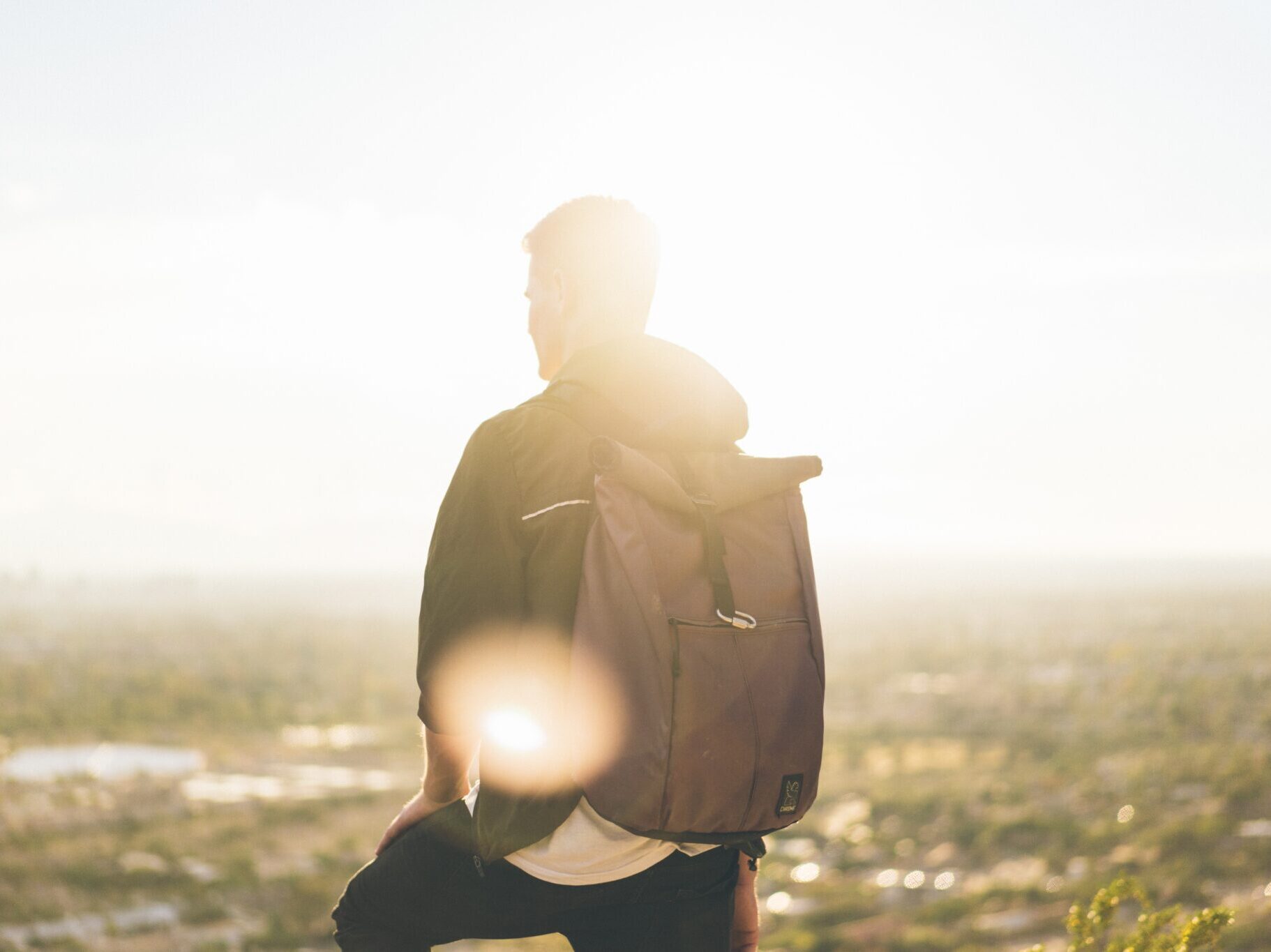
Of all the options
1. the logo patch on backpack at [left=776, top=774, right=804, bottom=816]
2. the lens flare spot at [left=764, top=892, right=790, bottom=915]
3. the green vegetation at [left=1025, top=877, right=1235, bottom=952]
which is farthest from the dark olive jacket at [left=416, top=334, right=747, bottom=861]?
the lens flare spot at [left=764, top=892, right=790, bottom=915]

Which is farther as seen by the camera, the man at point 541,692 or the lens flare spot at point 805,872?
the lens flare spot at point 805,872

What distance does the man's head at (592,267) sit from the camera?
2086mm

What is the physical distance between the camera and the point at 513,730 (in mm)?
1815

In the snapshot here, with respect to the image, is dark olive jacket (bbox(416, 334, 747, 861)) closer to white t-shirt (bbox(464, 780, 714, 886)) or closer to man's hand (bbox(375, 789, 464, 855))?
white t-shirt (bbox(464, 780, 714, 886))

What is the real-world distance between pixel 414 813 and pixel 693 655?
0.65 metres

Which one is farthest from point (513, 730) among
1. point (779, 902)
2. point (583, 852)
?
point (779, 902)

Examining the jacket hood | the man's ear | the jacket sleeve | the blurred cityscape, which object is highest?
the man's ear

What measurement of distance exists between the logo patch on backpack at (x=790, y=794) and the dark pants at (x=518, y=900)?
156 millimetres

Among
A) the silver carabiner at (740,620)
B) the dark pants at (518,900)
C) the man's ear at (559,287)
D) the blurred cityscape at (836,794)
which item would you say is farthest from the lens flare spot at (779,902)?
the man's ear at (559,287)

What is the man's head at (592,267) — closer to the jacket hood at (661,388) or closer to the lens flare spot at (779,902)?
the jacket hood at (661,388)

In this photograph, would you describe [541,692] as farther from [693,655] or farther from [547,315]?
[547,315]

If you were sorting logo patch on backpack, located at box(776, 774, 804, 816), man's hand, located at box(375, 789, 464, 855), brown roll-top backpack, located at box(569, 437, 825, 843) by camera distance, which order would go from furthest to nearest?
man's hand, located at box(375, 789, 464, 855) → logo patch on backpack, located at box(776, 774, 804, 816) → brown roll-top backpack, located at box(569, 437, 825, 843)

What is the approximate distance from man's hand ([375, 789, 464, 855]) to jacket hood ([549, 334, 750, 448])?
30.9 inches

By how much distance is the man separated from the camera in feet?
5.97
